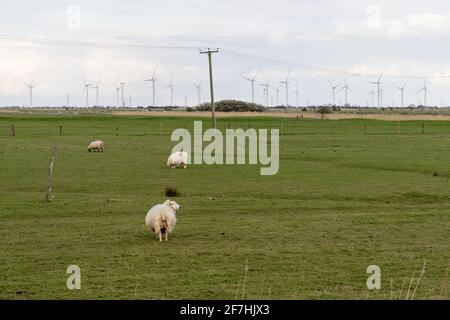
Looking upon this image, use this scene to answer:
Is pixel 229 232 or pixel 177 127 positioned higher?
pixel 177 127

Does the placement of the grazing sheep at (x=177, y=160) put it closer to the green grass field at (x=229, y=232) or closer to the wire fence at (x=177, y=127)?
the green grass field at (x=229, y=232)

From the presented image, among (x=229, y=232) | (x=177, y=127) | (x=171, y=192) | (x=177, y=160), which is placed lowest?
(x=229, y=232)

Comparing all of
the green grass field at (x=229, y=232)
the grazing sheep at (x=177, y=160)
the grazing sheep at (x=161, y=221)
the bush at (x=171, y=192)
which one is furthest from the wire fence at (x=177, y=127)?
the grazing sheep at (x=161, y=221)

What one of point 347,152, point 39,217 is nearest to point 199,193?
point 39,217

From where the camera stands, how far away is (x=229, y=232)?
2067cm

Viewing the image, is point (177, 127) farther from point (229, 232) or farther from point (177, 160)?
point (229, 232)

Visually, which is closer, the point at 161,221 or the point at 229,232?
the point at 161,221

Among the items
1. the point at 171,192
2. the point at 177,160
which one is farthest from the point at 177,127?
the point at 171,192

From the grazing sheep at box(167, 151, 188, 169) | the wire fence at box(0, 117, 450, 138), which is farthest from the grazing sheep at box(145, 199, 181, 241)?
the wire fence at box(0, 117, 450, 138)

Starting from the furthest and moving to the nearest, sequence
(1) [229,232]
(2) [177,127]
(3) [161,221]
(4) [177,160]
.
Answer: (2) [177,127]
(4) [177,160]
(1) [229,232]
(3) [161,221]

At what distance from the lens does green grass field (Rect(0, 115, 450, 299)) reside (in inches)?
566

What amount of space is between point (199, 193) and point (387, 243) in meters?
13.4

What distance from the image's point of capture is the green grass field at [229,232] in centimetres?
1437

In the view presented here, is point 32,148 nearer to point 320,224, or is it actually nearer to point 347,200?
point 347,200
